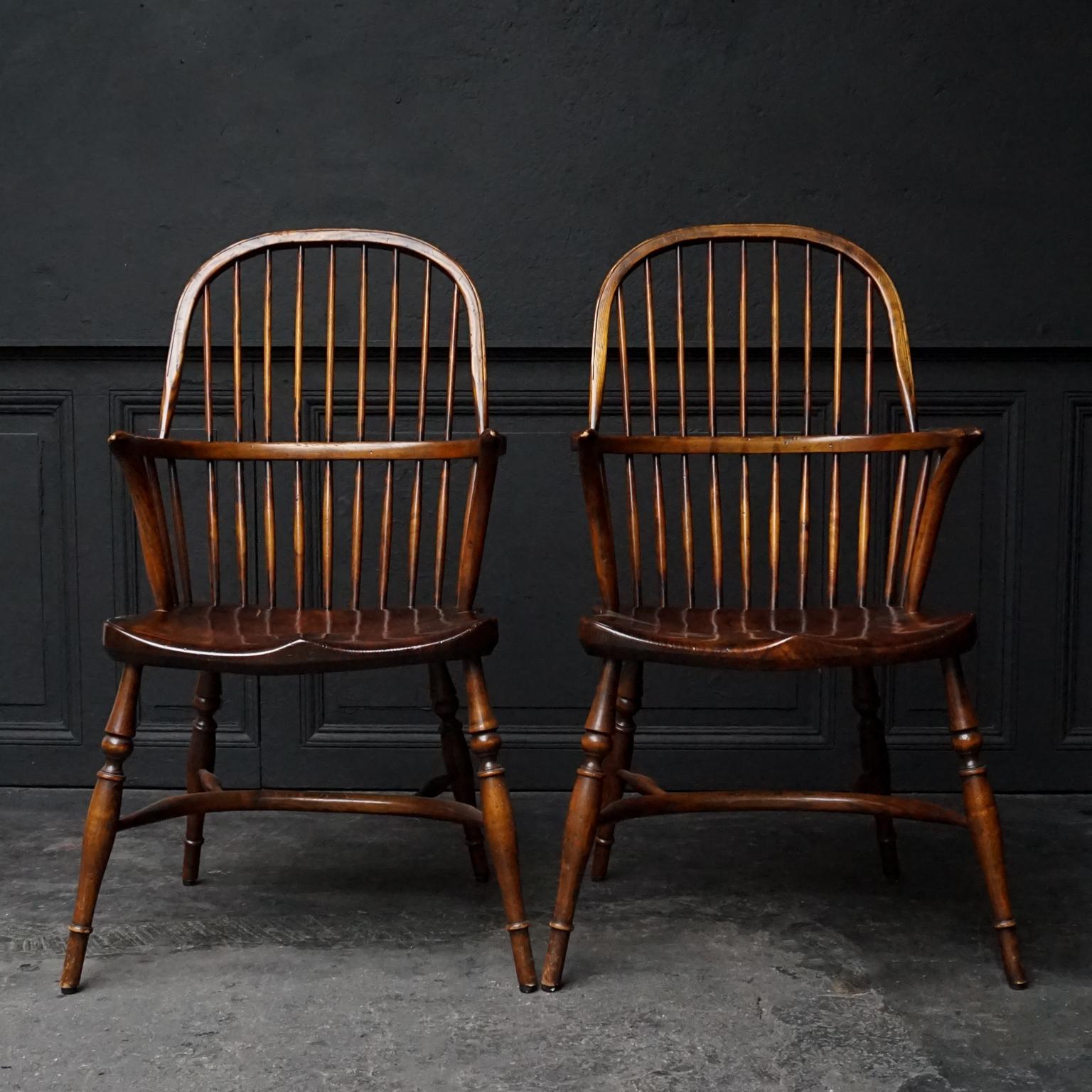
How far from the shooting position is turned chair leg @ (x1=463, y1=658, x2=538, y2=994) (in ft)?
4.91

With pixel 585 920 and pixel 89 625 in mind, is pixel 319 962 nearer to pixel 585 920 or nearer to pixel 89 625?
pixel 585 920

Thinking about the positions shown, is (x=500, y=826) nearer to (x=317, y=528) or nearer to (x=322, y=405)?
(x=317, y=528)

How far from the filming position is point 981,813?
1489 millimetres

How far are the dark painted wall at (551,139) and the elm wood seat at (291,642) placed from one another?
95 cm

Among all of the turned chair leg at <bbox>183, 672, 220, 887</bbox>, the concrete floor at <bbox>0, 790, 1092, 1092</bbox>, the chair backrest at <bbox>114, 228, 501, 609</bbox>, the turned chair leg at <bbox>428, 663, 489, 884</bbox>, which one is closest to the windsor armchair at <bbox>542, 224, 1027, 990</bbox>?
the concrete floor at <bbox>0, 790, 1092, 1092</bbox>

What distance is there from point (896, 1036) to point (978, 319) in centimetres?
147

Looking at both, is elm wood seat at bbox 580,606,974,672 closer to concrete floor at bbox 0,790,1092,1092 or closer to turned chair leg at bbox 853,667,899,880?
turned chair leg at bbox 853,667,899,880

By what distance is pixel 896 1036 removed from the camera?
1.40 meters

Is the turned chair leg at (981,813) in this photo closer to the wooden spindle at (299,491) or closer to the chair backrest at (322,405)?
the wooden spindle at (299,491)

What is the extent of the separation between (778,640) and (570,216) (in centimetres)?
123

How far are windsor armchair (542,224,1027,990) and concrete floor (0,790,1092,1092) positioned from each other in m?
0.11

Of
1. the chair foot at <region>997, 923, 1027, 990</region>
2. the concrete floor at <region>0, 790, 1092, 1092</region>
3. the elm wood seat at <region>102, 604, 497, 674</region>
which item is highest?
the elm wood seat at <region>102, 604, 497, 674</region>

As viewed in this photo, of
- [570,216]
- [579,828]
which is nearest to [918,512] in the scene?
[579,828]

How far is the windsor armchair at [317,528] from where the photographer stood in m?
1.49
